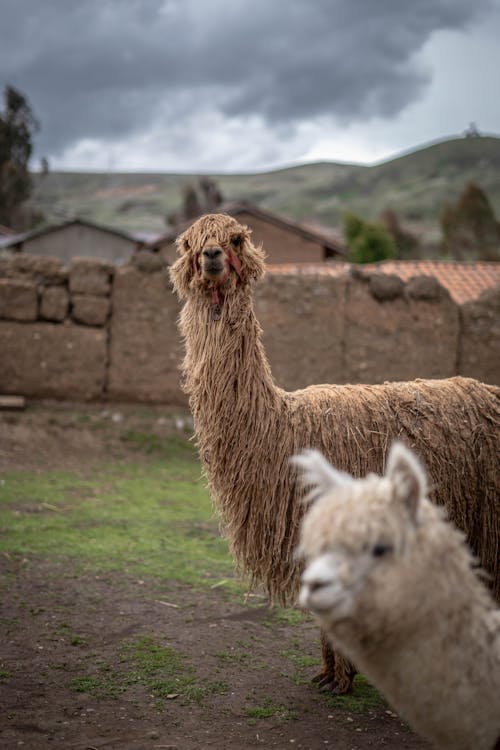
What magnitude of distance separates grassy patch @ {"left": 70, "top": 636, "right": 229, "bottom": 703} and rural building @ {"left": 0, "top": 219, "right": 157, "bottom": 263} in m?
25.1

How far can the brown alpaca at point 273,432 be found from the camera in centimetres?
380

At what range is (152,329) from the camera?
9.60 m

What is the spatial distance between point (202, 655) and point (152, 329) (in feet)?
19.4

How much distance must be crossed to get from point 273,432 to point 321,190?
3660 inches

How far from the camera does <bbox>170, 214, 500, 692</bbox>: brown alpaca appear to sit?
380 cm

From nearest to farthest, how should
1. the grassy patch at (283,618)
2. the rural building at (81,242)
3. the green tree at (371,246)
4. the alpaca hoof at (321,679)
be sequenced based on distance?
the alpaca hoof at (321,679)
the grassy patch at (283,618)
the rural building at (81,242)
the green tree at (371,246)

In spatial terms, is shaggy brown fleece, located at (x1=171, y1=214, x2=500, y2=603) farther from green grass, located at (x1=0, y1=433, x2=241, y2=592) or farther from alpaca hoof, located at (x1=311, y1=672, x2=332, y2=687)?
green grass, located at (x1=0, y1=433, x2=241, y2=592)

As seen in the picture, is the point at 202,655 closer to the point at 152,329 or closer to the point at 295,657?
the point at 295,657

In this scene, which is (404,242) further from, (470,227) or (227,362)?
(227,362)

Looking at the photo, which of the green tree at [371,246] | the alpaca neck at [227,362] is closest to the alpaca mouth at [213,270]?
the alpaca neck at [227,362]

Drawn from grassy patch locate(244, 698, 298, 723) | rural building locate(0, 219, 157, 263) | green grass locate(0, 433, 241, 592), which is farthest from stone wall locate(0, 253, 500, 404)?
rural building locate(0, 219, 157, 263)

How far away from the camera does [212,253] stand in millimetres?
3820

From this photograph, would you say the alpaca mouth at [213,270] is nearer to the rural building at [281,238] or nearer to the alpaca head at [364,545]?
the alpaca head at [364,545]

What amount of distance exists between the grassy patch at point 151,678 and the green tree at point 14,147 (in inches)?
1589
